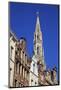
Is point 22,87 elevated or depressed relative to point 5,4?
depressed

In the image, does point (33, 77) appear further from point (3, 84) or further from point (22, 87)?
point (3, 84)

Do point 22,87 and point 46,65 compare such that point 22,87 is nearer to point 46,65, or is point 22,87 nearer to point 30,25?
point 46,65

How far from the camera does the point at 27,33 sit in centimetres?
255

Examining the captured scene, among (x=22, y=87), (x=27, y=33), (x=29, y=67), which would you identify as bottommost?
(x=22, y=87)

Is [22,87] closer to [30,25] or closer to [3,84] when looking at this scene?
[3,84]

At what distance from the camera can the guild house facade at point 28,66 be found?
98.8 inches

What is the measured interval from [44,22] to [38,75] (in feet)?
1.79

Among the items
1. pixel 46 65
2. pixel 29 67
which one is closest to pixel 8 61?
pixel 29 67

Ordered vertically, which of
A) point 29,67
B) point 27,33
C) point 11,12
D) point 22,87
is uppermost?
point 11,12

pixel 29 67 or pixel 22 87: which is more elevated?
pixel 29 67

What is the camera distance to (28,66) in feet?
8.38

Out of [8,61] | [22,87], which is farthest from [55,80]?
[8,61]

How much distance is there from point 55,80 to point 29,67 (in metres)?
0.31

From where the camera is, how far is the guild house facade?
2510 mm
